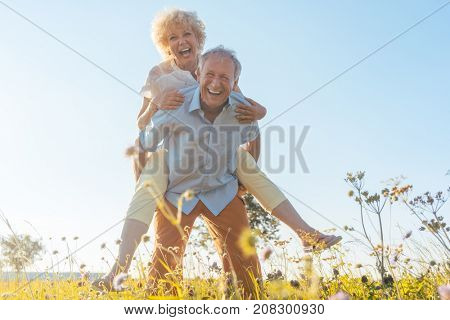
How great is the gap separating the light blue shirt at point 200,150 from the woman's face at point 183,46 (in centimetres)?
118

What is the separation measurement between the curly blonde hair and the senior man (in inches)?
62.3

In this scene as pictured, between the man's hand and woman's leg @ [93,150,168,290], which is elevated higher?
the man's hand

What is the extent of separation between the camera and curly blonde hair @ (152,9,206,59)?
21.2 feet

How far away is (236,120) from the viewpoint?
5043 millimetres

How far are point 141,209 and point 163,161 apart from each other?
51 centimetres

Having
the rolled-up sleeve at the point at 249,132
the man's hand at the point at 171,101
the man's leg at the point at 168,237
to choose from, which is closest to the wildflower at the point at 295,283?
the man's leg at the point at 168,237

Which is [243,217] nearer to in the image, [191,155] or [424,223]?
[191,155]

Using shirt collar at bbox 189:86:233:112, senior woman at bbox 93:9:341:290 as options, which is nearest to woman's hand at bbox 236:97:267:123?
senior woman at bbox 93:9:341:290

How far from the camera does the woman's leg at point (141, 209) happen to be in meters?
4.46

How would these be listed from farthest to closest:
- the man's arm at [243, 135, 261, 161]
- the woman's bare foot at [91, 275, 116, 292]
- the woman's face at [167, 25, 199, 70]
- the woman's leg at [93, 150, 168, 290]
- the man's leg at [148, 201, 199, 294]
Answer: the woman's face at [167, 25, 199, 70]
the man's arm at [243, 135, 261, 161]
the man's leg at [148, 201, 199, 294]
the woman's leg at [93, 150, 168, 290]
the woman's bare foot at [91, 275, 116, 292]

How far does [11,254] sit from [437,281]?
342 centimetres

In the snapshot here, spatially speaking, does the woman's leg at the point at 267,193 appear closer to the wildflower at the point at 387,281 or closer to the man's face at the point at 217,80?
the man's face at the point at 217,80

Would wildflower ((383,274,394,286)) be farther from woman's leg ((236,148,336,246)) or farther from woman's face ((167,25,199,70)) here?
woman's face ((167,25,199,70))

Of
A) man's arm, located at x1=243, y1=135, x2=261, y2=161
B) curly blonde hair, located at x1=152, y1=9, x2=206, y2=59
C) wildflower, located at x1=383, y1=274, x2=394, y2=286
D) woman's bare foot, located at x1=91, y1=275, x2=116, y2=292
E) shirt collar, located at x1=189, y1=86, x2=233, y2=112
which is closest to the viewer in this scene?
wildflower, located at x1=383, y1=274, x2=394, y2=286
